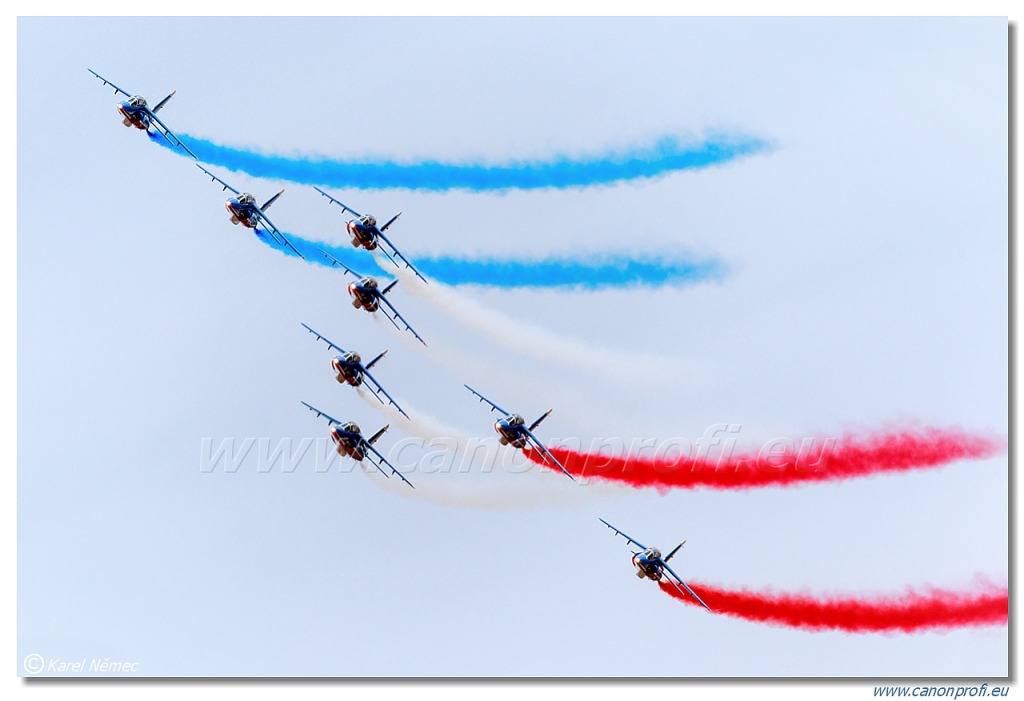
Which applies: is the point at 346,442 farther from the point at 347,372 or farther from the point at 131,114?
the point at 131,114

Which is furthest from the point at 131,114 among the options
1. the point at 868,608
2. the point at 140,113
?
the point at 868,608

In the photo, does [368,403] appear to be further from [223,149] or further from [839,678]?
[839,678]

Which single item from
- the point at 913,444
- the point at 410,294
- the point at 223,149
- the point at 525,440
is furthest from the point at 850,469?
the point at 223,149

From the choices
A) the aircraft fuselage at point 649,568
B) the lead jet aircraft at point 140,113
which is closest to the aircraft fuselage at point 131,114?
the lead jet aircraft at point 140,113

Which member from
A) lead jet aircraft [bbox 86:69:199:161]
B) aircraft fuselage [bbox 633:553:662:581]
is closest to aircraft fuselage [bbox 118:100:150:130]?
lead jet aircraft [bbox 86:69:199:161]

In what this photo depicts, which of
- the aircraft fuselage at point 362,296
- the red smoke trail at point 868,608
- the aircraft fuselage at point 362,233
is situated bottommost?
the red smoke trail at point 868,608

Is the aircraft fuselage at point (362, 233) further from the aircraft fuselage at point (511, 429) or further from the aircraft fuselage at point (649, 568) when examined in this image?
the aircraft fuselage at point (649, 568)
